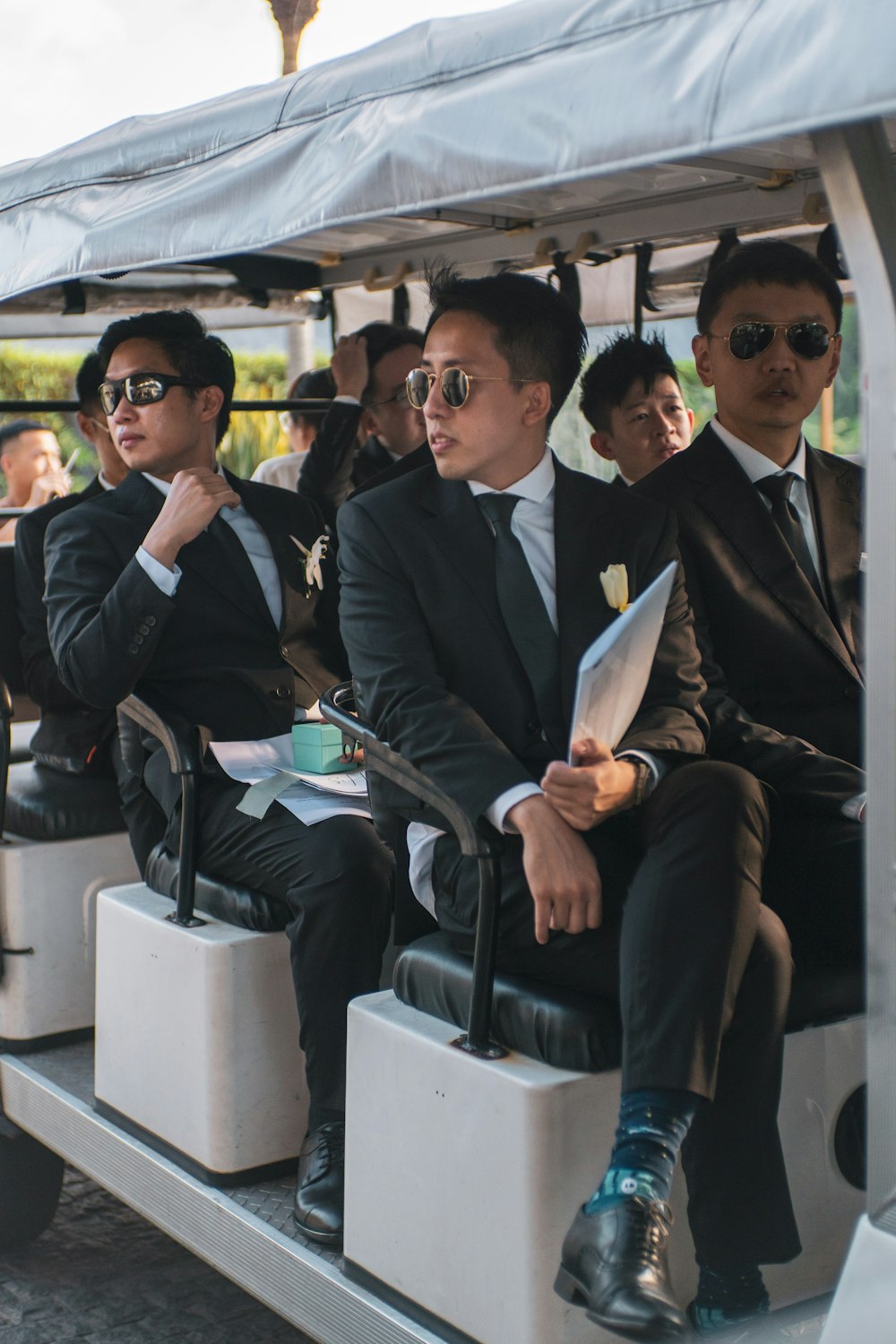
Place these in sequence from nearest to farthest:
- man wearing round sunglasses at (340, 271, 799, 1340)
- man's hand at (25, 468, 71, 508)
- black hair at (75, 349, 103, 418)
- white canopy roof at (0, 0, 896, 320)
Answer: white canopy roof at (0, 0, 896, 320)
man wearing round sunglasses at (340, 271, 799, 1340)
black hair at (75, 349, 103, 418)
man's hand at (25, 468, 71, 508)

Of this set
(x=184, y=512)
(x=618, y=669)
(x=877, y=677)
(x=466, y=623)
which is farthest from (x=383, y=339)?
(x=877, y=677)

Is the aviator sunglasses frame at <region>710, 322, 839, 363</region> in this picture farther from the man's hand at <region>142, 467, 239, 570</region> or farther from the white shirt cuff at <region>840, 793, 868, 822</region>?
the man's hand at <region>142, 467, 239, 570</region>

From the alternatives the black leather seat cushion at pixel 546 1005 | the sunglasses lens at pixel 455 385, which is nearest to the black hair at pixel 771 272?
the sunglasses lens at pixel 455 385

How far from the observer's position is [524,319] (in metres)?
2.66

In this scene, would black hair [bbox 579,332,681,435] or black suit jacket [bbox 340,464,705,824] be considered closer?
black suit jacket [bbox 340,464,705,824]

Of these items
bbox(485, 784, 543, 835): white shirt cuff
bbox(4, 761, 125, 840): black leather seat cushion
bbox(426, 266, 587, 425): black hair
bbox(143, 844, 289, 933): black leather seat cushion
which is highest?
bbox(426, 266, 587, 425): black hair

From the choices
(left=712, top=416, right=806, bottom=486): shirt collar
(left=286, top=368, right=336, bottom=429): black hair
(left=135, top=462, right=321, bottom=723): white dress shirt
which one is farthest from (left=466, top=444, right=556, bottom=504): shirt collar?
(left=286, top=368, right=336, bottom=429): black hair

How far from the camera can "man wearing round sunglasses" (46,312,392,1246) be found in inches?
109

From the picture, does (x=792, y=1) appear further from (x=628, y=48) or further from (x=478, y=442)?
(x=478, y=442)

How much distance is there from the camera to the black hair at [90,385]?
3996 mm

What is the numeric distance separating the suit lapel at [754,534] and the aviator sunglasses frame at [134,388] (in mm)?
1126

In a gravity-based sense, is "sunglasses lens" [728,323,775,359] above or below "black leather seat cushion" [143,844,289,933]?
above

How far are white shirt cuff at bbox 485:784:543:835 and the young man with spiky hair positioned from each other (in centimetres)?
193

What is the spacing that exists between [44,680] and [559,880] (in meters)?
1.92
